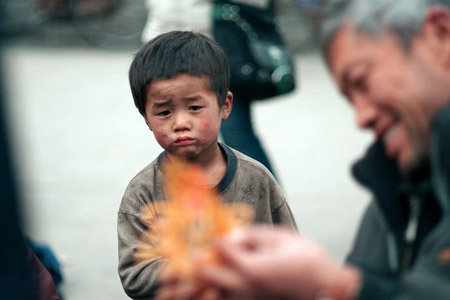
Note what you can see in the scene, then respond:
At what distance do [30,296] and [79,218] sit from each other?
2.68 m

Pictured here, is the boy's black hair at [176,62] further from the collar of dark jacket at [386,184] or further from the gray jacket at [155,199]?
the collar of dark jacket at [386,184]

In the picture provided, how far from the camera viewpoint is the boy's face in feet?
7.90

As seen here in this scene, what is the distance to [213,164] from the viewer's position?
2.53 metres

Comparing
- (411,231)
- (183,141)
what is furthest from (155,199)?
(411,231)

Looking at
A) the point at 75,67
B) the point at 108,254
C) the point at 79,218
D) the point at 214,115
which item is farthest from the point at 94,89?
the point at 214,115

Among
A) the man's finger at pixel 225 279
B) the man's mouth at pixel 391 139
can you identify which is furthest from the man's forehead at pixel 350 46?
the man's finger at pixel 225 279

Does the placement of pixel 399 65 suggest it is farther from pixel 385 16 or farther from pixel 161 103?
pixel 161 103

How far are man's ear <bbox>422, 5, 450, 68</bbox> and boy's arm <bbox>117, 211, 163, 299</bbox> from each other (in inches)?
40.8

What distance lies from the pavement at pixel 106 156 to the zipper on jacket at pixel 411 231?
1812mm

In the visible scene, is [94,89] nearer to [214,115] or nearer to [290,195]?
[290,195]

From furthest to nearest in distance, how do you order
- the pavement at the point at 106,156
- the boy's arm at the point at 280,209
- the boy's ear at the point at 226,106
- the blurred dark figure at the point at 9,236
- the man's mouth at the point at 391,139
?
the pavement at the point at 106,156 < the boy's ear at the point at 226,106 < the boy's arm at the point at 280,209 < the blurred dark figure at the point at 9,236 < the man's mouth at the point at 391,139

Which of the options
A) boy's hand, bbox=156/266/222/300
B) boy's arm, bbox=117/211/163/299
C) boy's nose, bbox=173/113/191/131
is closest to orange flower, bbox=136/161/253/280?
boy's hand, bbox=156/266/222/300

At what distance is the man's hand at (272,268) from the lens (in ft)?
4.73

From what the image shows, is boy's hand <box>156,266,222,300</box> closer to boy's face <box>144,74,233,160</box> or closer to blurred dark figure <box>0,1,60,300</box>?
blurred dark figure <box>0,1,60,300</box>
